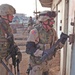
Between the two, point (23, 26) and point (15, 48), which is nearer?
point (15, 48)

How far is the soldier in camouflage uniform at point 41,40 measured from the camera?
8.14 feet

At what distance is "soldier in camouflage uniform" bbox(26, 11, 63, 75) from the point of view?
2.48 meters

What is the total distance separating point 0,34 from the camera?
2627 mm

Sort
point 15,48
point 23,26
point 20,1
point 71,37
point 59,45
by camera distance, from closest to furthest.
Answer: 1. point 71,37
2. point 59,45
3. point 15,48
4. point 23,26
5. point 20,1

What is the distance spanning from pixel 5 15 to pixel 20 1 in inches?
596

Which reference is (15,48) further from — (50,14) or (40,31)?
(50,14)

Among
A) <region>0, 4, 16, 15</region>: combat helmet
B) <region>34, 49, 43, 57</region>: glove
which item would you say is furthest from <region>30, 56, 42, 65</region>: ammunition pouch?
<region>0, 4, 16, 15</region>: combat helmet

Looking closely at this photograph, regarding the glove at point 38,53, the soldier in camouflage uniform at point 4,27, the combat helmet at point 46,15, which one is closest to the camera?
the glove at point 38,53

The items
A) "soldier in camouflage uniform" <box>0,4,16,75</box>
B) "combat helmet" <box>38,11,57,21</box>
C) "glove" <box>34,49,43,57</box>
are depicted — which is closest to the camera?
"glove" <box>34,49,43,57</box>

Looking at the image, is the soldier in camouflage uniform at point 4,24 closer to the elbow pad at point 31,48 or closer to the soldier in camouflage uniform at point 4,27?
the soldier in camouflage uniform at point 4,27

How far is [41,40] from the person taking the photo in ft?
8.57

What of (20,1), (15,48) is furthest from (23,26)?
(15,48)

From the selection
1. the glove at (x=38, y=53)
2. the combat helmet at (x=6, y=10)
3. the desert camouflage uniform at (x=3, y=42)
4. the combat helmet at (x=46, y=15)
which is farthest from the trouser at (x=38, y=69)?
the combat helmet at (x=6, y=10)

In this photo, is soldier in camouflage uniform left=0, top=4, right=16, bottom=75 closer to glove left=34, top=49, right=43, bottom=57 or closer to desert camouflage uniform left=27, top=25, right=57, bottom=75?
desert camouflage uniform left=27, top=25, right=57, bottom=75
